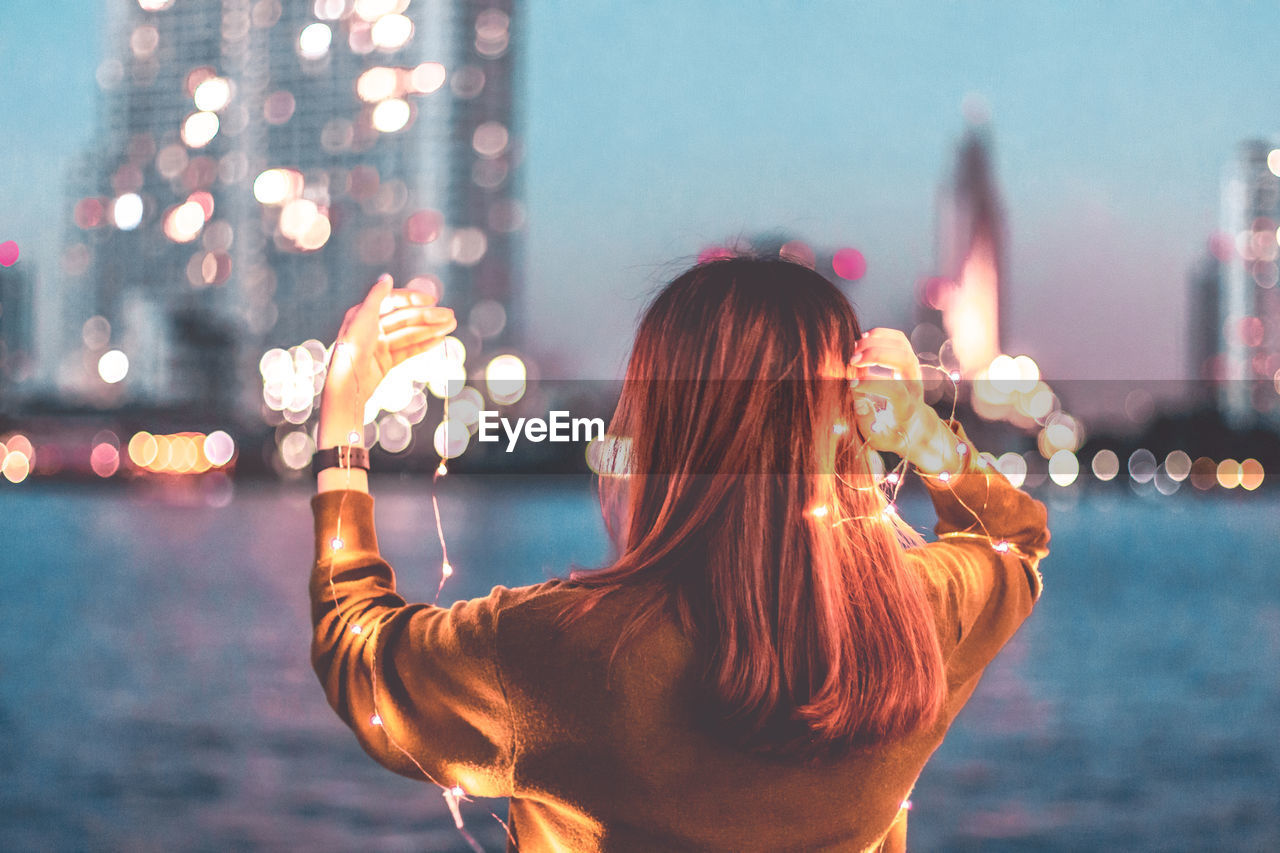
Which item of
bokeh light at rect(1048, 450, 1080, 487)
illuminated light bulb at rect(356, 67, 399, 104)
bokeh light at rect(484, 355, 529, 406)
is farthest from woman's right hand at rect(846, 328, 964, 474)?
bokeh light at rect(1048, 450, 1080, 487)

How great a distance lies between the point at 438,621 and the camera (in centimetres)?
153

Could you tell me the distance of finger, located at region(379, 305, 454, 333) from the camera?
1.86 m

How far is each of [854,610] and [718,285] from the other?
1.54 ft

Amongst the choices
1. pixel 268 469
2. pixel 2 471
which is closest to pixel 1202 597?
pixel 268 469

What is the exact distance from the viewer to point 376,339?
1834mm

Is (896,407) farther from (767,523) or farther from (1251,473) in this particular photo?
(1251,473)

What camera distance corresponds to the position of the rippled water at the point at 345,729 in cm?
1703

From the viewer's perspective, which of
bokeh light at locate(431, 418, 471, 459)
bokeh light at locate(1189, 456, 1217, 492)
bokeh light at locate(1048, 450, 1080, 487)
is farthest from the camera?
bokeh light at locate(1189, 456, 1217, 492)

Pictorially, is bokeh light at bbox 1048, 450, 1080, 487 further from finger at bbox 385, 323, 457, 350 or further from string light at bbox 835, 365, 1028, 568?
finger at bbox 385, 323, 457, 350

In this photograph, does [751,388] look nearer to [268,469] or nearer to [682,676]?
[682,676]

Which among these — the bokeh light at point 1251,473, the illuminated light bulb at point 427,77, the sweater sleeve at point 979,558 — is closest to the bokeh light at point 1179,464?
the bokeh light at point 1251,473

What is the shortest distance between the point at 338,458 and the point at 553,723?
0.51 m

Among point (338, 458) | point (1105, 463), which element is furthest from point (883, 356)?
point (1105, 463)

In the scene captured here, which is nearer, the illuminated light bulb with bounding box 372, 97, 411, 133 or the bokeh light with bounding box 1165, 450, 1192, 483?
the illuminated light bulb with bounding box 372, 97, 411, 133
